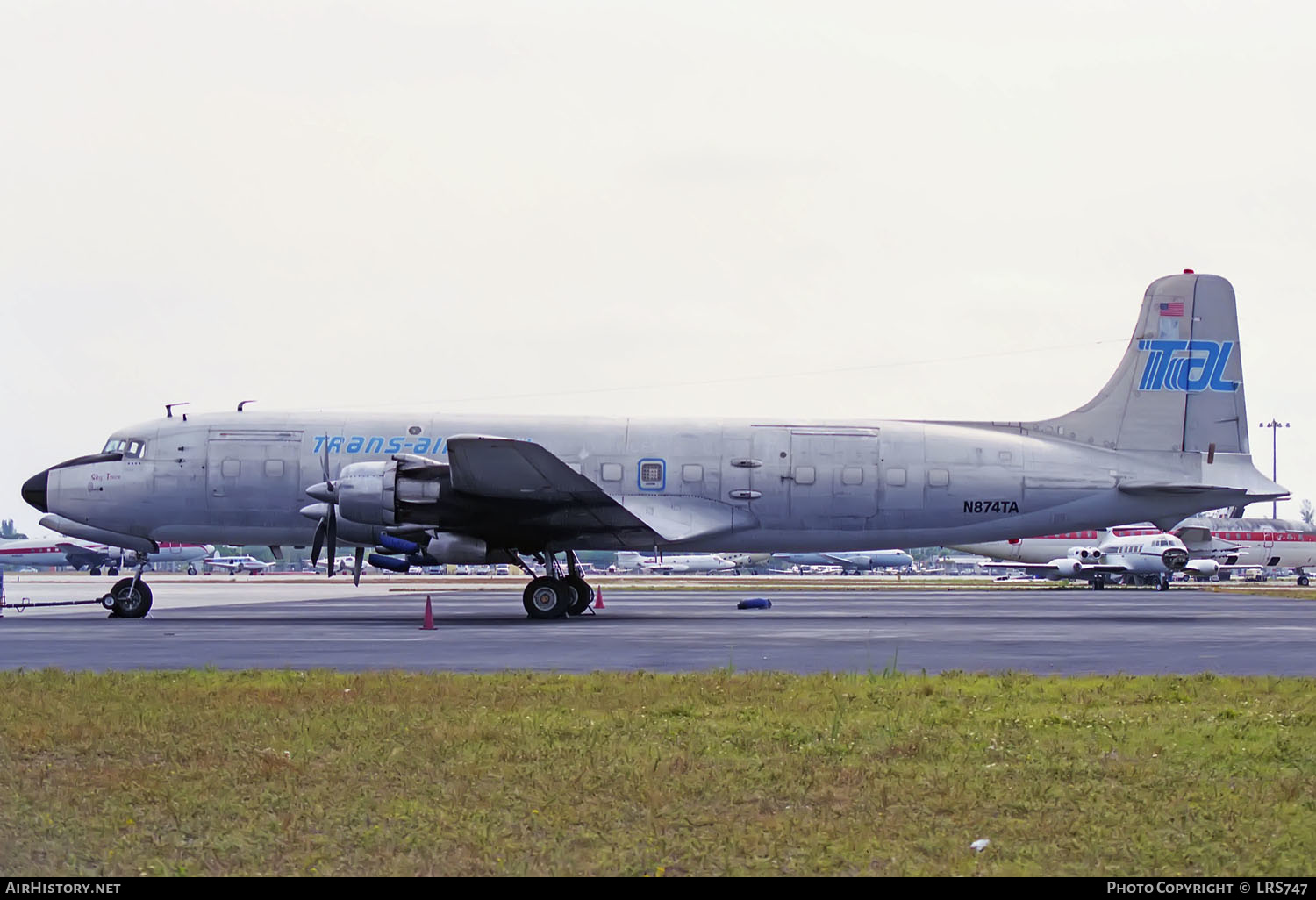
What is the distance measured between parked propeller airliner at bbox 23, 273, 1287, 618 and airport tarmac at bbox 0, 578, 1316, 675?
86.4 inches

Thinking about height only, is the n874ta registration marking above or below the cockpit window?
below

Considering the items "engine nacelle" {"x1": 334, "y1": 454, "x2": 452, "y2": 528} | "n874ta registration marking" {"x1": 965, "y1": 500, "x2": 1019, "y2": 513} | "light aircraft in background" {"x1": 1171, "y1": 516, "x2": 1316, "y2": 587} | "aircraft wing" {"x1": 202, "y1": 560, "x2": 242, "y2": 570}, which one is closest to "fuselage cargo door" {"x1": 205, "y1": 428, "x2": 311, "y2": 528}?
"engine nacelle" {"x1": 334, "y1": 454, "x2": 452, "y2": 528}

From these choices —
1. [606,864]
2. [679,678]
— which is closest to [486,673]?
[679,678]

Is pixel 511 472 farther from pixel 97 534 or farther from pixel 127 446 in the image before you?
pixel 97 534

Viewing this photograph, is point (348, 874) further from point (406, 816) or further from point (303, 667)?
point (303, 667)

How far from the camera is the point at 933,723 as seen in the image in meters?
12.9

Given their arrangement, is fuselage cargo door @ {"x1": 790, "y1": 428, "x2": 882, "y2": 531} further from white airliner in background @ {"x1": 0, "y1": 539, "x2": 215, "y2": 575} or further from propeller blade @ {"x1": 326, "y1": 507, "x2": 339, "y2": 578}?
white airliner in background @ {"x1": 0, "y1": 539, "x2": 215, "y2": 575}

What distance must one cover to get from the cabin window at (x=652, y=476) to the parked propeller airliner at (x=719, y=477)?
0.15 ft

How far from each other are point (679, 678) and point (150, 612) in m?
24.5

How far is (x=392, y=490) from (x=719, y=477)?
27.6 ft

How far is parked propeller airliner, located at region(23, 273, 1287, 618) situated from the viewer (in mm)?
33562

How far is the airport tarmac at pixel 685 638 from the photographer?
1966cm

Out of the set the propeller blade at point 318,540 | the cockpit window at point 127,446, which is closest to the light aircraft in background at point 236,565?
the cockpit window at point 127,446
